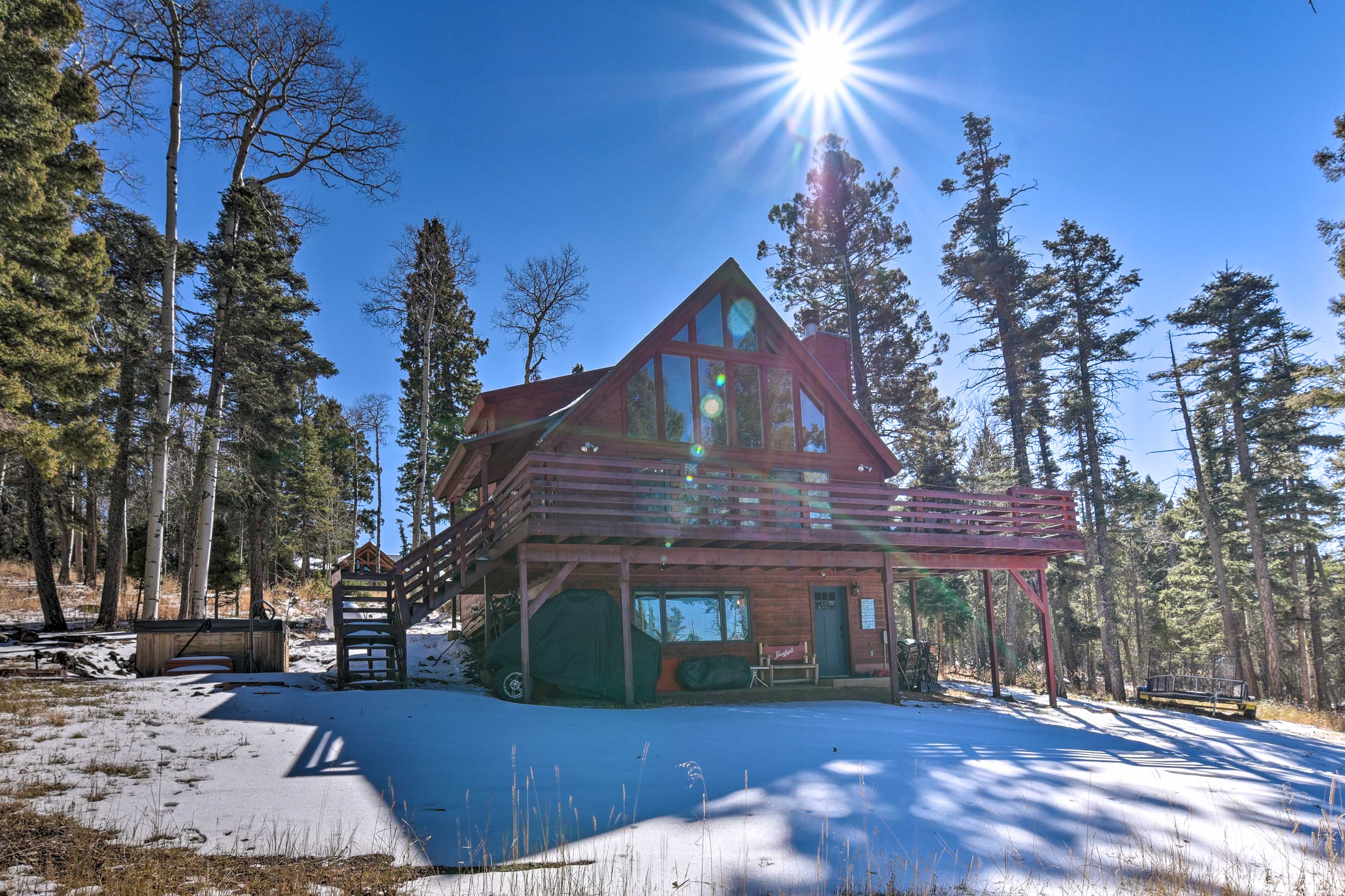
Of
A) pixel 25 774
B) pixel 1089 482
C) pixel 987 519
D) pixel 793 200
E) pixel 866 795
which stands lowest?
pixel 866 795

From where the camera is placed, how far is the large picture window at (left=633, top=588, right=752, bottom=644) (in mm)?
16141

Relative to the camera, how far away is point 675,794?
6.48 metres

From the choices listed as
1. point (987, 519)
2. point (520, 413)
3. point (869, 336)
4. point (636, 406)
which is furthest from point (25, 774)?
point (869, 336)

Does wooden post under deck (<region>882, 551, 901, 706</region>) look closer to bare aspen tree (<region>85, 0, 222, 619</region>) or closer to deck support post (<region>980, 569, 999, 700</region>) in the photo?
deck support post (<region>980, 569, 999, 700</region>)

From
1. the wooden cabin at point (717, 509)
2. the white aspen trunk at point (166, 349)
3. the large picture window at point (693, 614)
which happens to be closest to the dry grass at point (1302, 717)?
the wooden cabin at point (717, 509)

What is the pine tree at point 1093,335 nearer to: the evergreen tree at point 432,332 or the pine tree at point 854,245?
the pine tree at point 854,245

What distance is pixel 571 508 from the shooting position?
43.1 feet

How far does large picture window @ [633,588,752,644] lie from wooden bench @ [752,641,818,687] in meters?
0.59

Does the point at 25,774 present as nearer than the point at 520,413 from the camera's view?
Yes

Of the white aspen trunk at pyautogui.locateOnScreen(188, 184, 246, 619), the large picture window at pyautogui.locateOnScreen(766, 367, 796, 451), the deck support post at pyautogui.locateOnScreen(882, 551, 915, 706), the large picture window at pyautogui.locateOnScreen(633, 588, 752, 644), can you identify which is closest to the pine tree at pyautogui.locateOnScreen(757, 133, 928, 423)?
the large picture window at pyautogui.locateOnScreen(766, 367, 796, 451)

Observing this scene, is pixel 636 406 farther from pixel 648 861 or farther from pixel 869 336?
pixel 869 336

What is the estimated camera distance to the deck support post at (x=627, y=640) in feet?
42.2

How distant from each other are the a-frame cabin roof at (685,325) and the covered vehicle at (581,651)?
11.4ft

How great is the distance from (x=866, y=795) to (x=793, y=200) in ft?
86.6
